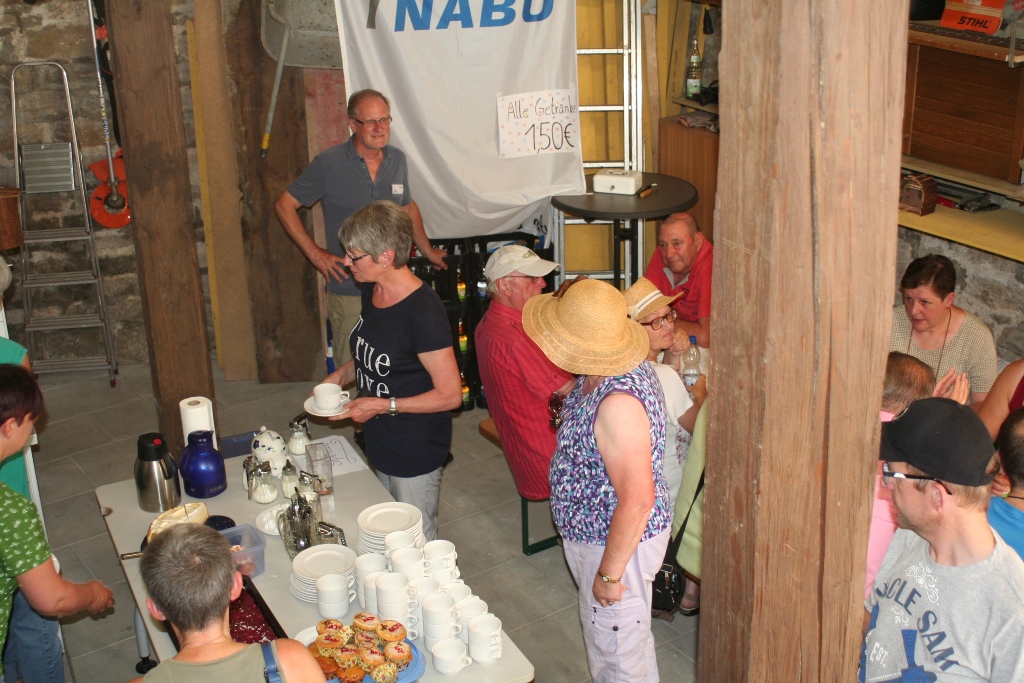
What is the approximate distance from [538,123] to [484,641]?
152 inches

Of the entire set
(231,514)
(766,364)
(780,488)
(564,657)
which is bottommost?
(564,657)

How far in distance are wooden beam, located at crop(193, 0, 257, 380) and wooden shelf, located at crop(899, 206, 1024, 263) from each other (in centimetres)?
406

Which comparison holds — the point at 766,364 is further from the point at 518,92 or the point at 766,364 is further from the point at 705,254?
the point at 518,92

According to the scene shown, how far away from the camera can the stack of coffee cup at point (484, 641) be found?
250 cm

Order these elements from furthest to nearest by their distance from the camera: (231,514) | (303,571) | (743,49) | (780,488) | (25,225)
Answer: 1. (25,225)
2. (231,514)
3. (303,571)
4. (780,488)
5. (743,49)

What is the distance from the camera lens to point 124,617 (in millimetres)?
4047

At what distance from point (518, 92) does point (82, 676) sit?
3825 mm

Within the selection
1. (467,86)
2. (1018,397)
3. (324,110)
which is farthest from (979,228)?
(324,110)

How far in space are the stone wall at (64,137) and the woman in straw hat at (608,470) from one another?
429cm

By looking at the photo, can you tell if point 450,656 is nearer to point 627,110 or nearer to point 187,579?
point 187,579

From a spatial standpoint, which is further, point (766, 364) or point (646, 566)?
point (646, 566)

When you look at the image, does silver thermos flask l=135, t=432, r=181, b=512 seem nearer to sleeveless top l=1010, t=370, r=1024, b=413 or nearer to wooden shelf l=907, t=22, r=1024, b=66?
sleeveless top l=1010, t=370, r=1024, b=413

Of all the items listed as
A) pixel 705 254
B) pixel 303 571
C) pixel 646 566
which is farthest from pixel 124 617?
pixel 705 254

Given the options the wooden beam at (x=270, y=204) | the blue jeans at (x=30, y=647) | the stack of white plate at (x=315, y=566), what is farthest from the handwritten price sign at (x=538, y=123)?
the blue jeans at (x=30, y=647)
